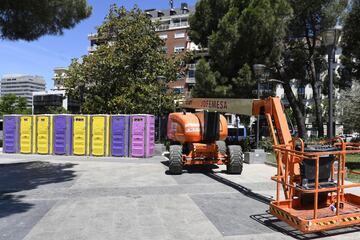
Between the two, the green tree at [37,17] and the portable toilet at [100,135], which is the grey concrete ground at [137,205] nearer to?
the green tree at [37,17]

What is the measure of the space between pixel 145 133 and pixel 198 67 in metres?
6.76

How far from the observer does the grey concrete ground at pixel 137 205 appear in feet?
23.0

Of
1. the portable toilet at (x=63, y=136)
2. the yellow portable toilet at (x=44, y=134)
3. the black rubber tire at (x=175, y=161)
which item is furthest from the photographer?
Answer: the yellow portable toilet at (x=44, y=134)

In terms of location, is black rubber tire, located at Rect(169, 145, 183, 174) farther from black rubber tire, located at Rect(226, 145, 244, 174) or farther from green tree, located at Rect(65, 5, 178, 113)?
green tree, located at Rect(65, 5, 178, 113)

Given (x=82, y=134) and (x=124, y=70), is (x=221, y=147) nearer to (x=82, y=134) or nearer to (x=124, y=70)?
(x=82, y=134)

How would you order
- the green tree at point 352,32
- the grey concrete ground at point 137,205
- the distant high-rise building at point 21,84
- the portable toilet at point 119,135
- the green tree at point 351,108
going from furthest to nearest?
the distant high-rise building at point 21,84
the green tree at point 351,108
the green tree at point 352,32
the portable toilet at point 119,135
the grey concrete ground at point 137,205

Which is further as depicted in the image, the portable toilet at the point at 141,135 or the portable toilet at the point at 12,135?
the portable toilet at the point at 12,135

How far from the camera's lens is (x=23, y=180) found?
12867 millimetres

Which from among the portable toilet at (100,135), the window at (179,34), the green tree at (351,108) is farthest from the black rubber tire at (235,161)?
the window at (179,34)

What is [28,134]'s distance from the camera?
2167 cm

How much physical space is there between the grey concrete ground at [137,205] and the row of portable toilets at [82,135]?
14.8ft

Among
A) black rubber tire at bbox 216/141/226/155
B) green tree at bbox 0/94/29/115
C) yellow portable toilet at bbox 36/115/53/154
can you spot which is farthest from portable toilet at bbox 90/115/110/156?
green tree at bbox 0/94/29/115

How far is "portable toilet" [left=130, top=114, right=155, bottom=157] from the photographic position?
19797 millimetres

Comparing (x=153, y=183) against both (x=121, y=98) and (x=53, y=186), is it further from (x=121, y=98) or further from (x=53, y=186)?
(x=121, y=98)
